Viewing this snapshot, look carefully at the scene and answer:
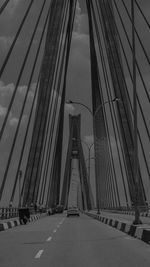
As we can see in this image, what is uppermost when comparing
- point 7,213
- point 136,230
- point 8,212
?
point 8,212

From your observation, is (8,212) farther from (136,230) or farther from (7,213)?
(136,230)

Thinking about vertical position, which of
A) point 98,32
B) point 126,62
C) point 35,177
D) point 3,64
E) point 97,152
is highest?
point 98,32

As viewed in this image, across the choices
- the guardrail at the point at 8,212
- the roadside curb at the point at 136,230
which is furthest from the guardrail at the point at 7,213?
the roadside curb at the point at 136,230

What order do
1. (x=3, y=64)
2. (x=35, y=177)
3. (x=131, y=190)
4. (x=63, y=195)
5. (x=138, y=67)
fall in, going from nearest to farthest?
(x=3, y=64) → (x=138, y=67) → (x=131, y=190) → (x=35, y=177) → (x=63, y=195)

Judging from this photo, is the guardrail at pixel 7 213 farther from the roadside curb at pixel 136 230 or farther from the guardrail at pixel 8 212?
the roadside curb at pixel 136 230

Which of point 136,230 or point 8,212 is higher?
point 8,212

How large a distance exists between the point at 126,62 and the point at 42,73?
10094 millimetres

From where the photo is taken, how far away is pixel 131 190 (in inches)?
1640

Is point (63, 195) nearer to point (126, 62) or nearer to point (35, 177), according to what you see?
point (35, 177)

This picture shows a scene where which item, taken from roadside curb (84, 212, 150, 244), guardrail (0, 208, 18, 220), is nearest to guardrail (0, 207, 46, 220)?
guardrail (0, 208, 18, 220)

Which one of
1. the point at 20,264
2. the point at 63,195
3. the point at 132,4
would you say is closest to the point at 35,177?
the point at 132,4

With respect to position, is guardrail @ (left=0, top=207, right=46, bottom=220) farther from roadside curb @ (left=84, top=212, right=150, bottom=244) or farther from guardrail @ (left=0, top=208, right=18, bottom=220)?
roadside curb @ (left=84, top=212, right=150, bottom=244)

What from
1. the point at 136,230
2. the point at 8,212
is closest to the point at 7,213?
the point at 8,212

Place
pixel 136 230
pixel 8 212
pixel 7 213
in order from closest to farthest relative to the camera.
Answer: pixel 136 230, pixel 7 213, pixel 8 212
